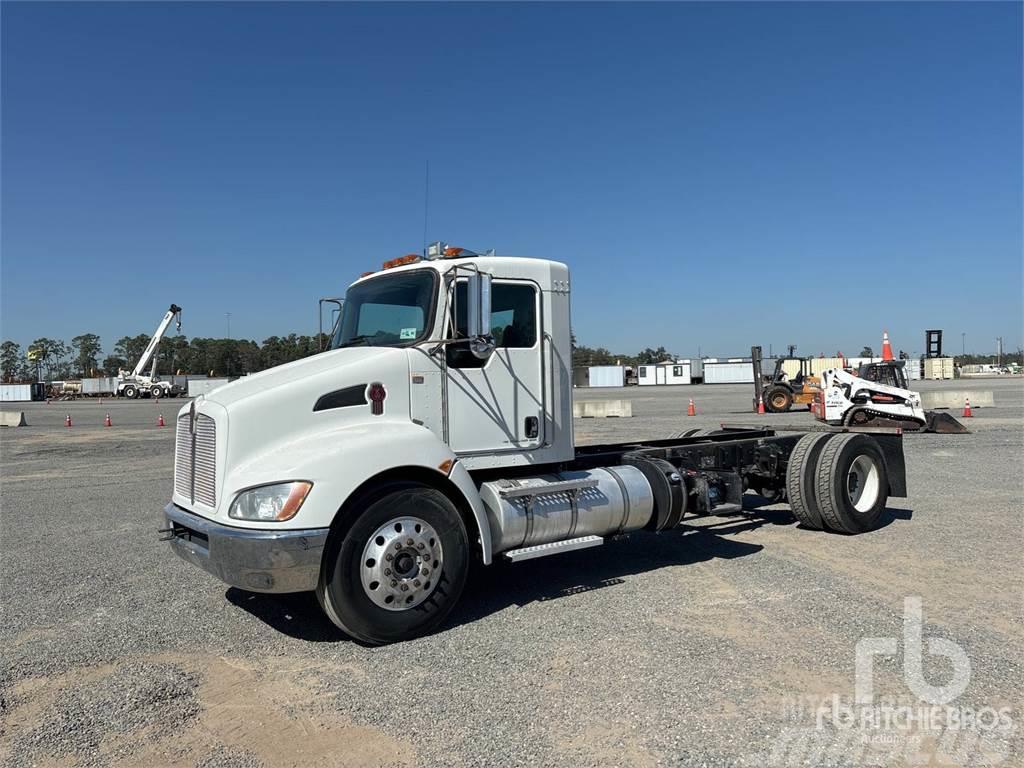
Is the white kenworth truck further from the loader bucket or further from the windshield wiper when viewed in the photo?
the loader bucket

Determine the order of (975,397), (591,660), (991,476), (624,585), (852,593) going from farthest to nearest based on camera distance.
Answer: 1. (975,397)
2. (991,476)
3. (624,585)
4. (852,593)
5. (591,660)

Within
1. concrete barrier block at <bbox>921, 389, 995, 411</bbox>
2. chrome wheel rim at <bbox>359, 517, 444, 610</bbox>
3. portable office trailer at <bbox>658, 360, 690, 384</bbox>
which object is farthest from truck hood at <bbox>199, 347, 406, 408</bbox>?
portable office trailer at <bbox>658, 360, 690, 384</bbox>

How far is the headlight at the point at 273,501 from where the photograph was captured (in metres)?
4.33

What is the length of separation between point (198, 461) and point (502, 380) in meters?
2.30

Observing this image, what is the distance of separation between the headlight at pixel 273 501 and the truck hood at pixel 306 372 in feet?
2.17

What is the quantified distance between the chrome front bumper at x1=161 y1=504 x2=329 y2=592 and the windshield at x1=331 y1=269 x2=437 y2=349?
171 centimetres

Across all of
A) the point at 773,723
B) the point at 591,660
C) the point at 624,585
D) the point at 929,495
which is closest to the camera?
the point at 773,723

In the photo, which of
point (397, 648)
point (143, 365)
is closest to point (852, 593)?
point (397, 648)

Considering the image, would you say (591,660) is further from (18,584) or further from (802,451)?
(18,584)

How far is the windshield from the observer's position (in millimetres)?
5398

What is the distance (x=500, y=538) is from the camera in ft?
17.2

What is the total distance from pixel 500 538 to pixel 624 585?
130cm

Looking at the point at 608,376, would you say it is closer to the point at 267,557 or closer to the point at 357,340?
the point at 357,340

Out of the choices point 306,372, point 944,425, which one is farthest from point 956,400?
point 306,372
